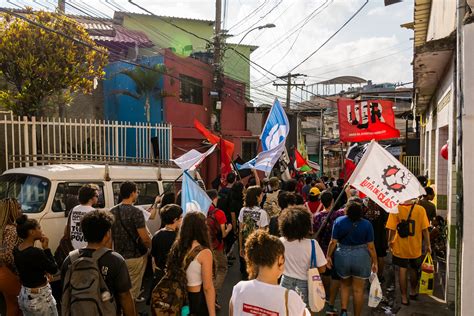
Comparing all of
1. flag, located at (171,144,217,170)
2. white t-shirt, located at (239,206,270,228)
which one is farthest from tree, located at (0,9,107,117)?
white t-shirt, located at (239,206,270,228)

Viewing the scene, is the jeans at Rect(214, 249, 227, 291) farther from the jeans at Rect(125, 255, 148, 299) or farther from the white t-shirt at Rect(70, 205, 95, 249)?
the white t-shirt at Rect(70, 205, 95, 249)

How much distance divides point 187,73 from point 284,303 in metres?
16.0

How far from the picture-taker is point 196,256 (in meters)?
3.77

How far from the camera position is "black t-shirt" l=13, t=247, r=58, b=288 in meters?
4.05

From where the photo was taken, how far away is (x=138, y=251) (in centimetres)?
522

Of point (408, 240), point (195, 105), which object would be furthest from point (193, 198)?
point (195, 105)

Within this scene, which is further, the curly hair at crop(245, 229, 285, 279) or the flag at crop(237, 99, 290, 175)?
the flag at crop(237, 99, 290, 175)

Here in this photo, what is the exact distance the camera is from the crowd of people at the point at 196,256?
310 centimetres

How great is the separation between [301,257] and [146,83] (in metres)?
13.1

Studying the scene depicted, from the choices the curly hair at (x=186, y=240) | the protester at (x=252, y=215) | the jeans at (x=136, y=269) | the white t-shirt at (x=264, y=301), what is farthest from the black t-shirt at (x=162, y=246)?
the protester at (x=252, y=215)

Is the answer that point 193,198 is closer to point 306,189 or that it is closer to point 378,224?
point 378,224

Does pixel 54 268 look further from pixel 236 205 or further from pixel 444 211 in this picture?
pixel 444 211

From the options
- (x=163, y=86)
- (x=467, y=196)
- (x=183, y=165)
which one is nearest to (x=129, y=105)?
(x=163, y=86)

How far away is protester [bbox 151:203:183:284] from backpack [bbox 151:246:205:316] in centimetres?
67
